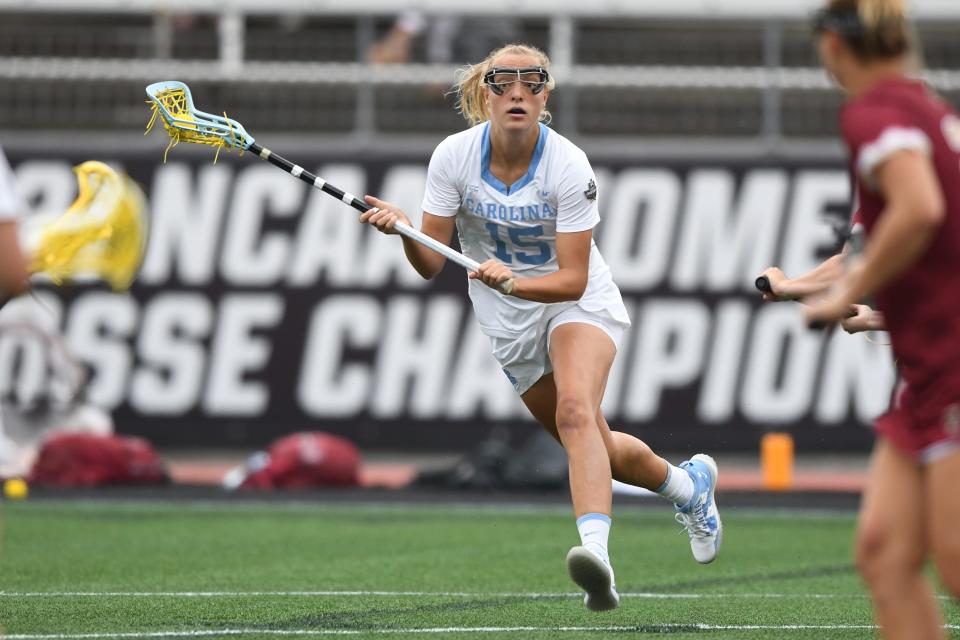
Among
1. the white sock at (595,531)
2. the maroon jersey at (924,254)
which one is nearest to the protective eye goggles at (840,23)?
the maroon jersey at (924,254)

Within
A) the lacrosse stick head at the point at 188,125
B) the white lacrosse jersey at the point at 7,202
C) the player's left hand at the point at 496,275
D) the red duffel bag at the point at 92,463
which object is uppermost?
the lacrosse stick head at the point at 188,125

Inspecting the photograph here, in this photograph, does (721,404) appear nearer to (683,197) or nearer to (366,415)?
(683,197)

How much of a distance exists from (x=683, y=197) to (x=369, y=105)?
326 cm

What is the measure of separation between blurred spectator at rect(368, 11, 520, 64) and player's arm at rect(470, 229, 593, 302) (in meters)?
9.59

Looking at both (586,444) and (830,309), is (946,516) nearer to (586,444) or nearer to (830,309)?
(830,309)

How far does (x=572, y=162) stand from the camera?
7.29 meters

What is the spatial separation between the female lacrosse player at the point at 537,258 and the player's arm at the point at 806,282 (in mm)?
1530

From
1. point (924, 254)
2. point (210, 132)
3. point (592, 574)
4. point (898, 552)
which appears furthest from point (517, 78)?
point (898, 552)

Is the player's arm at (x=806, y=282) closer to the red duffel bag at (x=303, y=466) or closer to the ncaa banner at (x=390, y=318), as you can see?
the red duffel bag at (x=303, y=466)

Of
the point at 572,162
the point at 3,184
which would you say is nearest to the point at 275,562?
the point at 572,162

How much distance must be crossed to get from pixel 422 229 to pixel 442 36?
9.79 meters

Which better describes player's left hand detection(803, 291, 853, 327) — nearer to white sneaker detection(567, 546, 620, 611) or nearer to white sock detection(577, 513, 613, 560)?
white sneaker detection(567, 546, 620, 611)

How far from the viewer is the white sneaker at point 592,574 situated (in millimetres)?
6324

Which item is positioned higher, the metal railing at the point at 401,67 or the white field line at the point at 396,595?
the metal railing at the point at 401,67
